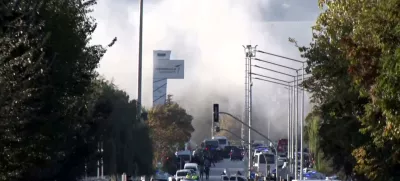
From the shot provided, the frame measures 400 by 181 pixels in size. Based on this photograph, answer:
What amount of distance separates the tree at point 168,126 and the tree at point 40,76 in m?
77.8

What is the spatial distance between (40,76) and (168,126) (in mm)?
97747

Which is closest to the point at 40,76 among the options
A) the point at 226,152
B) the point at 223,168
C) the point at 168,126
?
the point at 223,168

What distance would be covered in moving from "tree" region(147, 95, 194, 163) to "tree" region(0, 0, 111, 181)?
7776 cm

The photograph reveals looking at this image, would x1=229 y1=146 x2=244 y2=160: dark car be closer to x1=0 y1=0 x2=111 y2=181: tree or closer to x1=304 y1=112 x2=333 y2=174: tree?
x1=304 y1=112 x2=333 y2=174: tree

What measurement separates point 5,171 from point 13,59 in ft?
10.2

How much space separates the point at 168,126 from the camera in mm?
118438

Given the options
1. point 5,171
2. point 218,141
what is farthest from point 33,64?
point 218,141

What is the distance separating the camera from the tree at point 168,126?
109906mm

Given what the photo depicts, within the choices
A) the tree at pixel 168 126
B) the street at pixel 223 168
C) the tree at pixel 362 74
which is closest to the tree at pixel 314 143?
the street at pixel 223 168

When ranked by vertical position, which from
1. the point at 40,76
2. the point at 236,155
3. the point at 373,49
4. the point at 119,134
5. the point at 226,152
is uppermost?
the point at 226,152

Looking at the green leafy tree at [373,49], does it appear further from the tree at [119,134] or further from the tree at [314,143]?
the tree at [314,143]

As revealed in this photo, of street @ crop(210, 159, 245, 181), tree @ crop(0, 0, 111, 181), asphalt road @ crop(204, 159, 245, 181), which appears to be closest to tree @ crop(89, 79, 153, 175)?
tree @ crop(0, 0, 111, 181)

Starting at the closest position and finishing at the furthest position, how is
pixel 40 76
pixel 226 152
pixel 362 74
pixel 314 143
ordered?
pixel 40 76 < pixel 362 74 < pixel 314 143 < pixel 226 152

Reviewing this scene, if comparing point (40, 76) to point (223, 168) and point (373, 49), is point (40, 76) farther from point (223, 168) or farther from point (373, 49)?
point (223, 168)
